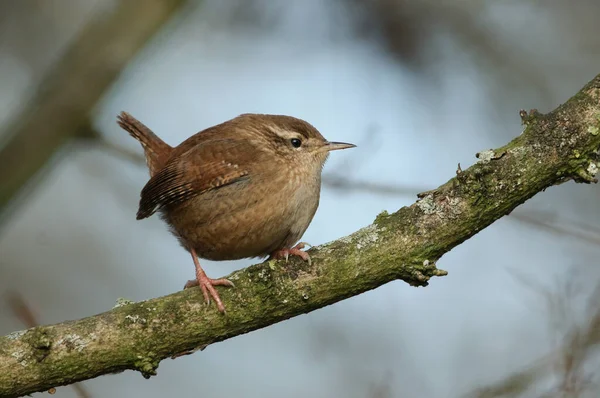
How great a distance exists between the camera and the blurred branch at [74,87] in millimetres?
4352

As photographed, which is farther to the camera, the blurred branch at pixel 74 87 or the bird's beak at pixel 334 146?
the bird's beak at pixel 334 146

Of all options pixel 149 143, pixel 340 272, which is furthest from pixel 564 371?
pixel 149 143

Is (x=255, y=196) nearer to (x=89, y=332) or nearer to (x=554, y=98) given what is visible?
(x=89, y=332)

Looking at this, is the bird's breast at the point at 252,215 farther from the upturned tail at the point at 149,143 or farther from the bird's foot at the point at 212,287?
the upturned tail at the point at 149,143

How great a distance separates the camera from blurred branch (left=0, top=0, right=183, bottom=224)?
435 centimetres

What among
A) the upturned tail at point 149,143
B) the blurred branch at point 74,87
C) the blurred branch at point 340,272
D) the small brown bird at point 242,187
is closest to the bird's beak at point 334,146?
the small brown bird at point 242,187

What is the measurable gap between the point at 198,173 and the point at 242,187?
311 mm

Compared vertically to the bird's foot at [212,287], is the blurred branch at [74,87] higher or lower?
higher

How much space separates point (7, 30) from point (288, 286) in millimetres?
5397

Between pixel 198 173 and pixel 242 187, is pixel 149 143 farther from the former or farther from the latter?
pixel 242 187

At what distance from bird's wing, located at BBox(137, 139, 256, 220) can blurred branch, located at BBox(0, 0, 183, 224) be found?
0.58 meters

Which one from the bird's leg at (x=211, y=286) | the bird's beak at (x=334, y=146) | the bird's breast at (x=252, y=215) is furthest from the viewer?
the bird's beak at (x=334, y=146)

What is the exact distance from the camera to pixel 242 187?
169 inches

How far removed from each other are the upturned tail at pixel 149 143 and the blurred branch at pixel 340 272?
1.67 meters
